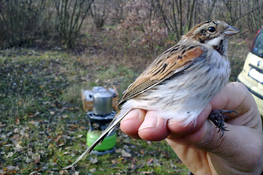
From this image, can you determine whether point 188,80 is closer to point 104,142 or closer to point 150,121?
point 150,121

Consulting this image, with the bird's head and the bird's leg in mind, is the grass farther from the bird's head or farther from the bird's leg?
the bird's head

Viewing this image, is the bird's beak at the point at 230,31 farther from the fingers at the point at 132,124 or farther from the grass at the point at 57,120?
the grass at the point at 57,120

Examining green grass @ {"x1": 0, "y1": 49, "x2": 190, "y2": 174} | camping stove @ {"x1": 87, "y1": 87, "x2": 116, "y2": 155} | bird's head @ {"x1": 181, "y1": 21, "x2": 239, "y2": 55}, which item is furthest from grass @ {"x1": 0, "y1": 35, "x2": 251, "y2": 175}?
bird's head @ {"x1": 181, "y1": 21, "x2": 239, "y2": 55}

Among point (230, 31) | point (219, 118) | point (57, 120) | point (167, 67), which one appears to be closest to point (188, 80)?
point (167, 67)

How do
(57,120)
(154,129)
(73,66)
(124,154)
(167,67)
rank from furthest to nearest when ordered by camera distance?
1. (73,66)
2. (57,120)
3. (124,154)
4. (167,67)
5. (154,129)

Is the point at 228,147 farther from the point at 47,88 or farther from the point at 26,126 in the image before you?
the point at 47,88

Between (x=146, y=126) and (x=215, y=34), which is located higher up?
(x=215, y=34)
